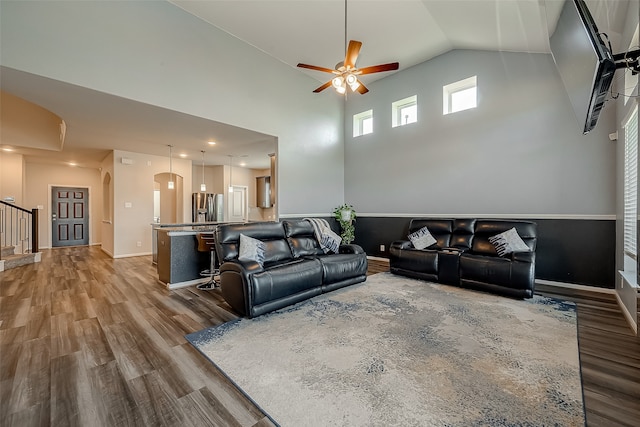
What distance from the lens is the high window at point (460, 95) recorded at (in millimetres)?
4805

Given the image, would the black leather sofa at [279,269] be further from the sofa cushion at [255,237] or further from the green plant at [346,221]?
the green plant at [346,221]

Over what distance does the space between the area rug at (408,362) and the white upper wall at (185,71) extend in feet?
10.7

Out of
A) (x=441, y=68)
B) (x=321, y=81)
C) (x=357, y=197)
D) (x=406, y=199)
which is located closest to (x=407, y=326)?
(x=406, y=199)

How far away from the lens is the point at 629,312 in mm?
2650

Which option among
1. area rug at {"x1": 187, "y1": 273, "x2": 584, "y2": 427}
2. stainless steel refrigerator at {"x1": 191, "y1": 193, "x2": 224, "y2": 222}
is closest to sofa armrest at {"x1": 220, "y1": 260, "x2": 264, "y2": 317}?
area rug at {"x1": 187, "y1": 273, "x2": 584, "y2": 427}

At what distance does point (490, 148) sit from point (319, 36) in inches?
136

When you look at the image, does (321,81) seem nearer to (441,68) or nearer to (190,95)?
(441,68)

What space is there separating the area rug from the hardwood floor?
13 cm

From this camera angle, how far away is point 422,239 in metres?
4.60

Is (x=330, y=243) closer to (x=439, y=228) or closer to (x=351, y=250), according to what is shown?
(x=351, y=250)

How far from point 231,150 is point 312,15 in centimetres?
372

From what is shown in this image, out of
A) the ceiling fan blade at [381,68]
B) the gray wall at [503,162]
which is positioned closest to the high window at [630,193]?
the gray wall at [503,162]

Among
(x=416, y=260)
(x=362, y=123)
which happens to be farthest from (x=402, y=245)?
(x=362, y=123)

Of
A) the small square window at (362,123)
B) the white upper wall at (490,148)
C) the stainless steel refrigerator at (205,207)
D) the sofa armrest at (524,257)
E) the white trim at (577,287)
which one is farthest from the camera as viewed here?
the stainless steel refrigerator at (205,207)
